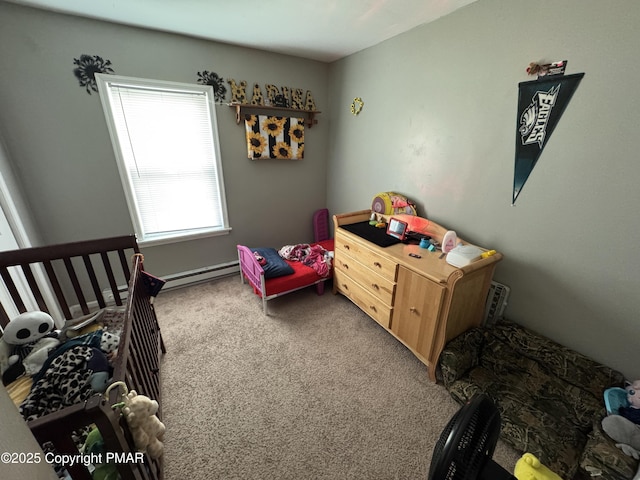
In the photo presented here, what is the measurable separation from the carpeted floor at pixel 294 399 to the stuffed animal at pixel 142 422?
0.52 metres

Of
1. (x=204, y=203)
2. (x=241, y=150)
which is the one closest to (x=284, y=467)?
(x=204, y=203)

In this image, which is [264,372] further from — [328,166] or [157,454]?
[328,166]

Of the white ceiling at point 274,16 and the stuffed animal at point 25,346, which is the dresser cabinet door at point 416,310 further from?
the stuffed animal at point 25,346

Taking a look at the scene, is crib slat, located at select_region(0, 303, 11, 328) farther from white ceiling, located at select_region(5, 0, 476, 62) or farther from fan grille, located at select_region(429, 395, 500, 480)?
fan grille, located at select_region(429, 395, 500, 480)

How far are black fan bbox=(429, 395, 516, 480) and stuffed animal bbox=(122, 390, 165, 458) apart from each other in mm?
900


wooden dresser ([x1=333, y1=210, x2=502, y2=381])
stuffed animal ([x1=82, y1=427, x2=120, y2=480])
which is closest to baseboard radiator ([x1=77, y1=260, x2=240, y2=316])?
wooden dresser ([x1=333, y1=210, x2=502, y2=381])

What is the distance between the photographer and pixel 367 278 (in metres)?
2.11

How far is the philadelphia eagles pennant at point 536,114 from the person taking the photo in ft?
4.55

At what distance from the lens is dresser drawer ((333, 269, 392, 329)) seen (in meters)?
1.99

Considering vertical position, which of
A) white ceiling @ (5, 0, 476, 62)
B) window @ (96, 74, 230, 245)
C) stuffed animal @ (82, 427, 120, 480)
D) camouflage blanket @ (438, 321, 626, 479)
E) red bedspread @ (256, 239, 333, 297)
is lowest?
camouflage blanket @ (438, 321, 626, 479)

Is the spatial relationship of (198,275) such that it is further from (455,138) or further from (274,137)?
(455,138)

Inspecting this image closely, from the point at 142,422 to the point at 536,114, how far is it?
8.02 ft

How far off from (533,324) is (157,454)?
2.21 metres

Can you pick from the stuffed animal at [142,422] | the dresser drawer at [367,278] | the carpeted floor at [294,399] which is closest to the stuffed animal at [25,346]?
the carpeted floor at [294,399]
